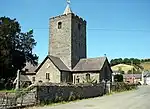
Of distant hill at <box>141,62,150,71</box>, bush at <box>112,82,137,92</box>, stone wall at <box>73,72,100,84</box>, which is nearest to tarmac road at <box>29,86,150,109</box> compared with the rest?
bush at <box>112,82,137,92</box>

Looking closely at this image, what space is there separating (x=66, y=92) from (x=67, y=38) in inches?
1135

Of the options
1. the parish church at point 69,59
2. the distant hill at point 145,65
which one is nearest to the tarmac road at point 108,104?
the parish church at point 69,59

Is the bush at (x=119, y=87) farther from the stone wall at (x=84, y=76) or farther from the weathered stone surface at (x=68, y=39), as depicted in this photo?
the weathered stone surface at (x=68, y=39)

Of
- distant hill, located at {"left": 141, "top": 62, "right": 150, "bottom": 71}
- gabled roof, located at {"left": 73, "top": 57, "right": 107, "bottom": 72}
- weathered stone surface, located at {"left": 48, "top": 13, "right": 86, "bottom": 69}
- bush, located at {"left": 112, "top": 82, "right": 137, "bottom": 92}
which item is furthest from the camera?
distant hill, located at {"left": 141, "top": 62, "right": 150, "bottom": 71}

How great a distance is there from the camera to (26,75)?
66688 mm

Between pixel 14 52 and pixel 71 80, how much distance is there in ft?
42.4

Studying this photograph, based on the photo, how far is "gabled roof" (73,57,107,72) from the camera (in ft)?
175

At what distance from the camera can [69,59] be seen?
55094 mm

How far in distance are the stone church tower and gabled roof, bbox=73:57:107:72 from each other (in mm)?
1114

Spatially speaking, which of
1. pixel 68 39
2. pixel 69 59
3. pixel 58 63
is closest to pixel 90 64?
pixel 69 59

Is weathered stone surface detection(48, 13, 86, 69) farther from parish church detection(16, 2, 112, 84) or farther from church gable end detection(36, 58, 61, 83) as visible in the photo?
church gable end detection(36, 58, 61, 83)

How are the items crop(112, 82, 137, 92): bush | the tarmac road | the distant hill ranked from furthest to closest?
the distant hill → crop(112, 82, 137, 92): bush → the tarmac road

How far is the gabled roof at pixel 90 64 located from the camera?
53319 mm

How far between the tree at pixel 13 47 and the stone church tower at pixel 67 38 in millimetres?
4644
